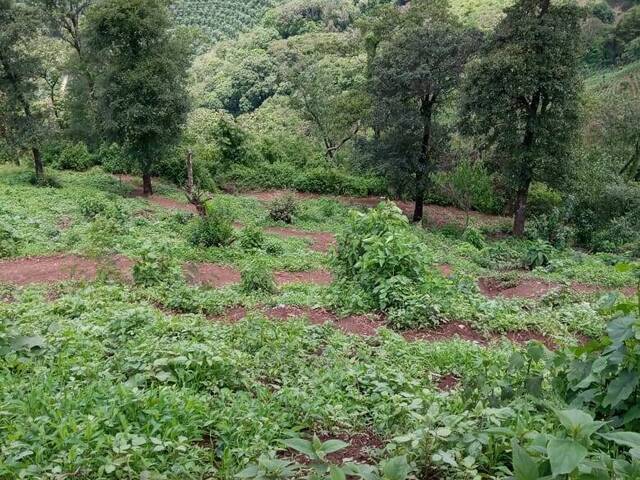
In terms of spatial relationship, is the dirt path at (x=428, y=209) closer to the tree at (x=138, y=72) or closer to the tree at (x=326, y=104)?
the tree at (x=326, y=104)

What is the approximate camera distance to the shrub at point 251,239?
12.4 meters

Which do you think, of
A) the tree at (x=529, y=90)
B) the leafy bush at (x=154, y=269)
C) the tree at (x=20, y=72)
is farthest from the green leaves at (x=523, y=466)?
the tree at (x=20, y=72)

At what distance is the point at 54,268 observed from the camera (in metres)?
9.30

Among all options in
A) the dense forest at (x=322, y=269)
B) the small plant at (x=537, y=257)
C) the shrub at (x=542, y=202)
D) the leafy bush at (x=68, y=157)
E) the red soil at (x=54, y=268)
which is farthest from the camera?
the leafy bush at (x=68, y=157)

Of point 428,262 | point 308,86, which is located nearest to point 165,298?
point 428,262

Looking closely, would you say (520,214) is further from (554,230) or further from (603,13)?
(603,13)

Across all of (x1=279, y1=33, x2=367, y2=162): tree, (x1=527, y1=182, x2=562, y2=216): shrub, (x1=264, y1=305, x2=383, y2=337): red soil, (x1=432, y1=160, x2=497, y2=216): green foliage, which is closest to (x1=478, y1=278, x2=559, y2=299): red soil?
(x1=264, y1=305, x2=383, y2=337): red soil

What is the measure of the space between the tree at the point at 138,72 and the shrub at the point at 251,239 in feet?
26.5

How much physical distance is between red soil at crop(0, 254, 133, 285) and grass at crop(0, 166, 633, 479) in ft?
2.27

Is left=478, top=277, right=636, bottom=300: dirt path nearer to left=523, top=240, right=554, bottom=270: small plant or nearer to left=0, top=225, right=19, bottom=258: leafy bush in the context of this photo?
left=523, top=240, right=554, bottom=270: small plant

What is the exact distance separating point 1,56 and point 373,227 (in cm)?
1615

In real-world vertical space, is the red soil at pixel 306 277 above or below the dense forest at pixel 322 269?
below

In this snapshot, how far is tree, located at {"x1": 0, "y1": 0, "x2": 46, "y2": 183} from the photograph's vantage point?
17609 millimetres

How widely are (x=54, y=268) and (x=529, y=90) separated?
14139mm
